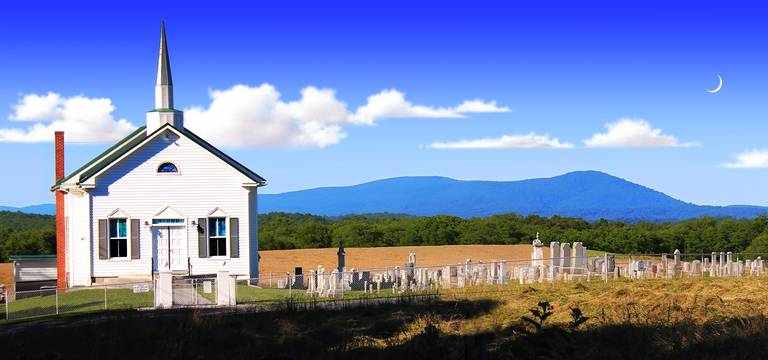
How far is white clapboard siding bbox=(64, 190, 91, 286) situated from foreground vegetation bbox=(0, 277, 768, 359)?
491 inches

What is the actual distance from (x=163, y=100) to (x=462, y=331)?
2312 centimetres

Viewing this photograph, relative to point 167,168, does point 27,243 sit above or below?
below

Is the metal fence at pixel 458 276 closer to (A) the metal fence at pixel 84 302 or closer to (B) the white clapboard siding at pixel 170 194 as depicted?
(B) the white clapboard siding at pixel 170 194

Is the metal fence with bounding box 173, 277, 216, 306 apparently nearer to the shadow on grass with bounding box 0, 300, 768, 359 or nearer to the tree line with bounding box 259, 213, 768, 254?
the shadow on grass with bounding box 0, 300, 768, 359

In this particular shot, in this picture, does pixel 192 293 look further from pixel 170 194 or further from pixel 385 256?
pixel 385 256

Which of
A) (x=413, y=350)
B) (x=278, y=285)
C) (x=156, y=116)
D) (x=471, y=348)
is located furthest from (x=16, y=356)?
(x=156, y=116)

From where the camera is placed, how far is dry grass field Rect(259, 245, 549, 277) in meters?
57.6

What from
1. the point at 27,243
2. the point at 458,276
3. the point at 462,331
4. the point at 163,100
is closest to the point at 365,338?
the point at 462,331

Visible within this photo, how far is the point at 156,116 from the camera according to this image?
37.3 metres

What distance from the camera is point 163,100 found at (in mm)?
37844

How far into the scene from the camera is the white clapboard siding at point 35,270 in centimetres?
4128

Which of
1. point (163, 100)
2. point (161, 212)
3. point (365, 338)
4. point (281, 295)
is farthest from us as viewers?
point (163, 100)

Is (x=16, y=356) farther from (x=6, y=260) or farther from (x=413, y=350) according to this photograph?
(x=6, y=260)

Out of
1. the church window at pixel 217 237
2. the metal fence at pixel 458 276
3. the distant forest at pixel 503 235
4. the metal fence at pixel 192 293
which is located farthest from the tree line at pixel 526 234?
the metal fence at pixel 192 293
